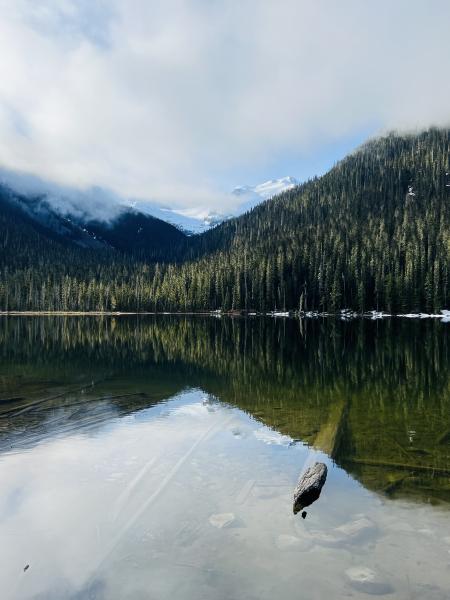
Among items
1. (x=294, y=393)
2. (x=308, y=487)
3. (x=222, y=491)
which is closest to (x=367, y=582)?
(x=308, y=487)

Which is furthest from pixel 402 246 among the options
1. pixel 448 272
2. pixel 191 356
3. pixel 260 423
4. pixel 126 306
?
pixel 260 423

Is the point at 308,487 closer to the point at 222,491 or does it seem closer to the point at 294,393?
the point at 222,491

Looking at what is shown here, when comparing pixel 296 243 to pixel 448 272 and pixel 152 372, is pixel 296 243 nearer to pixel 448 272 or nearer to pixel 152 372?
pixel 448 272

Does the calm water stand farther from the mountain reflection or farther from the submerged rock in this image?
the mountain reflection

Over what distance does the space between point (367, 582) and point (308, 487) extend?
13.3 ft

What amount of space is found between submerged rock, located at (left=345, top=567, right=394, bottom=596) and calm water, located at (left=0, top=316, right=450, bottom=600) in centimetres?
3

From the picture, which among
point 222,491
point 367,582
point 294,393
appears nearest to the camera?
point 367,582

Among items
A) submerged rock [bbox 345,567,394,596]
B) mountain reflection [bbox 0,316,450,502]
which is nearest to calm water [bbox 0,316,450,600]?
submerged rock [bbox 345,567,394,596]

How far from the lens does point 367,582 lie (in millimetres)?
9859

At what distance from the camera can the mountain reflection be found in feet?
58.5

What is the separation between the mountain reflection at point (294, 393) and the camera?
1783cm

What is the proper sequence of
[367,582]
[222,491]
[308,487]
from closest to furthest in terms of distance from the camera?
1. [367,582]
2. [308,487]
3. [222,491]

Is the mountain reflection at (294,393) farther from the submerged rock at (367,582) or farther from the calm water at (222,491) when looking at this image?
the submerged rock at (367,582)

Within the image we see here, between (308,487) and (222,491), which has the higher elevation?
(308,487)
